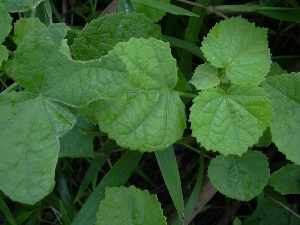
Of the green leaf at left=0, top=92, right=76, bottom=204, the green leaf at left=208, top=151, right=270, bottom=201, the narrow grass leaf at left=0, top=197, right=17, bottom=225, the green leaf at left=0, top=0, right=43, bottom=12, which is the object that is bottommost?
the narrow grass leaf at left=0, top=197, right=17, bottom=225

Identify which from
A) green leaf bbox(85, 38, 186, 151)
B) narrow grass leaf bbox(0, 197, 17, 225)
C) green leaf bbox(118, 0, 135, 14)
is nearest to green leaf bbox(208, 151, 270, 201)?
green leaf bbox(85, 38, 186, 151)

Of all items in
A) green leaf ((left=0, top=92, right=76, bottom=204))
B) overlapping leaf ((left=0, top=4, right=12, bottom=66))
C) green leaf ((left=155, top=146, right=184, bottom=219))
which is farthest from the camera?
green leaf ((left=155, top=146, right=184, bottom=219))

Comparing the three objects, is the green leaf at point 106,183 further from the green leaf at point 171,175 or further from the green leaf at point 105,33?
the green leaf at point 105,33

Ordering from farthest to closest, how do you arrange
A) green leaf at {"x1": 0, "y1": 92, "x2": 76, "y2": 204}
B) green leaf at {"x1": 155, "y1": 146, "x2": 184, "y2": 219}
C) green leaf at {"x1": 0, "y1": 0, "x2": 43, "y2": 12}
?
green leaf at {"x1": 155, "y1": 146, "x2": 184, "y2": 219} → green leaf at {"x1": 0, "y1": 0, "x2": 43, "y2": 12} → green leaf at {"x1": 0, "y1": 92, "x2": 76, "y2": 204}

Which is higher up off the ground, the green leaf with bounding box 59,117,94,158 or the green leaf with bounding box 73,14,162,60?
the green leaf with bounding box 73,14,162,60

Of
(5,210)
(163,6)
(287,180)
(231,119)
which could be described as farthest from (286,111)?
(5,210)

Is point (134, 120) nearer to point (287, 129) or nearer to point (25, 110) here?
point (25, 110)

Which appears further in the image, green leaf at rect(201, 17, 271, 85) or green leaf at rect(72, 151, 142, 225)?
green leaf at rect(72, 151, 142, 225)

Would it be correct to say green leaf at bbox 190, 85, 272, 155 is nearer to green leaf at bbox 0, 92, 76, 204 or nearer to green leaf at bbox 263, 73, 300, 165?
green leaf at bbox 263, 73, 300, 165
